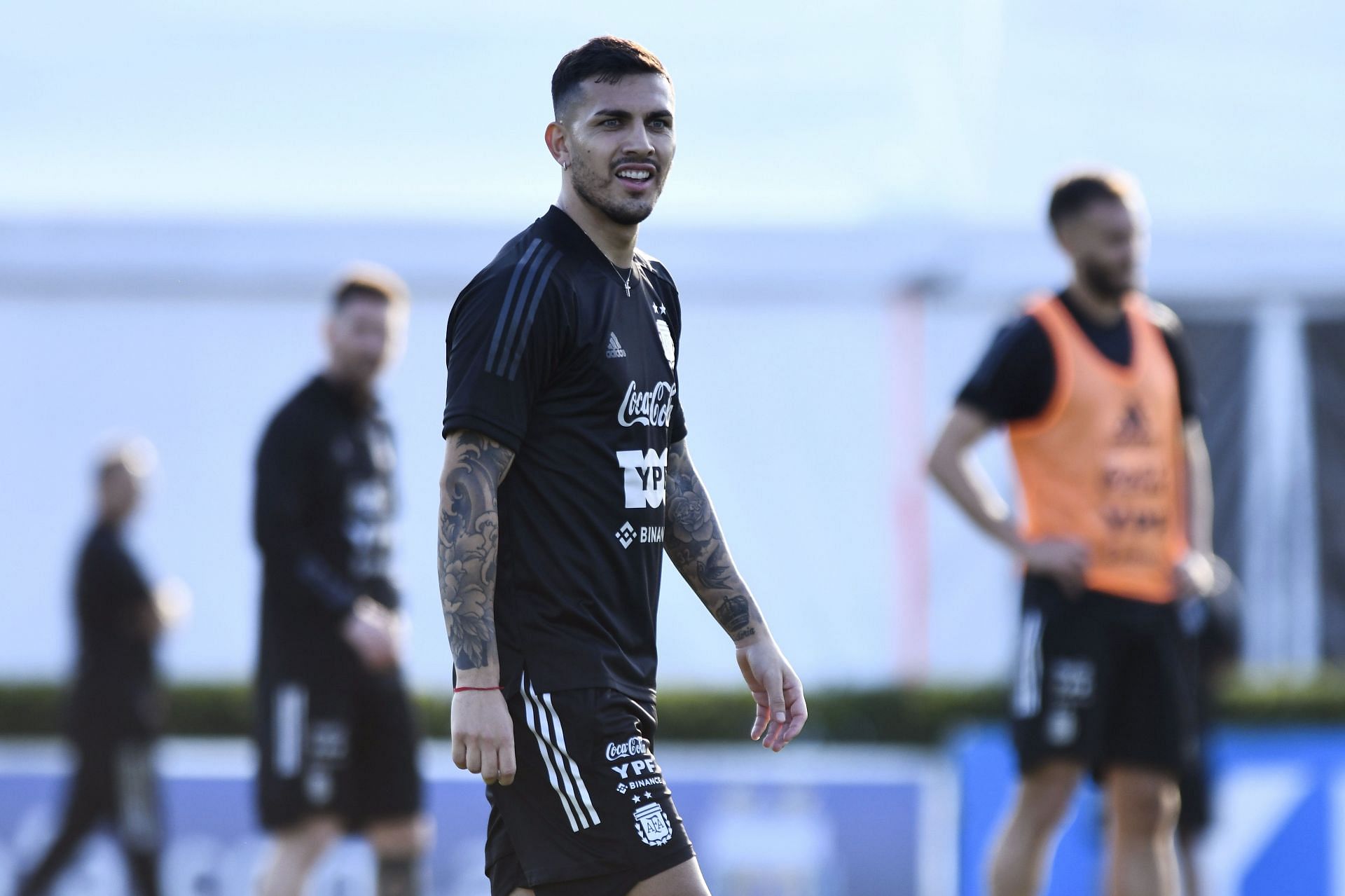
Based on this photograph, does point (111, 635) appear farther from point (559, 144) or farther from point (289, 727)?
point (559, 144)

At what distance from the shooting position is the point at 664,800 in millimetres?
3172

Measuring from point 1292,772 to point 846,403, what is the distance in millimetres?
4331

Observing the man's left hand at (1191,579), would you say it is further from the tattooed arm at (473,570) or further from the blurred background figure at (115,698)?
the blurred background figure at (115,698)

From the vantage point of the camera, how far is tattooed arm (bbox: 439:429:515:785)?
9.81ft

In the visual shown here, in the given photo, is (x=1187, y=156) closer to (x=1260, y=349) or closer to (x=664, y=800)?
(x=1260, y=349)

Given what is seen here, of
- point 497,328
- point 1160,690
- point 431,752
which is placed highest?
point 497,328

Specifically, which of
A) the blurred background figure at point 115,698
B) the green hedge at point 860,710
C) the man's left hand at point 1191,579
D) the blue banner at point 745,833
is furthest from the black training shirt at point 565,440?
the green hedge at point 860,710

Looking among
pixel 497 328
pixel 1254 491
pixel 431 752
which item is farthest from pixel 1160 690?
pixel 1254 491

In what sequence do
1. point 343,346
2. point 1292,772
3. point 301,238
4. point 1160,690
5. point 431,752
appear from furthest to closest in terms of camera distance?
point 301,238, point 431,752, point 1292,772, point 343,346, point 1160,690

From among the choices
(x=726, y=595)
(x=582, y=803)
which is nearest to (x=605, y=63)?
(x=726, y=595)

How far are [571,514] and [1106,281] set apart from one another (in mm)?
2606

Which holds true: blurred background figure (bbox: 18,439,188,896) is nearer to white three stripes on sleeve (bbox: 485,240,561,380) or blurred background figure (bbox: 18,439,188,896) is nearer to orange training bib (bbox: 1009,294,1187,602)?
orange training bib (bbox: 1009,294,1187,602)

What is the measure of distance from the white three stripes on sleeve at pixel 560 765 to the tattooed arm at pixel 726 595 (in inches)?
19.2

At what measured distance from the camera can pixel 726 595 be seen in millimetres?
3529
